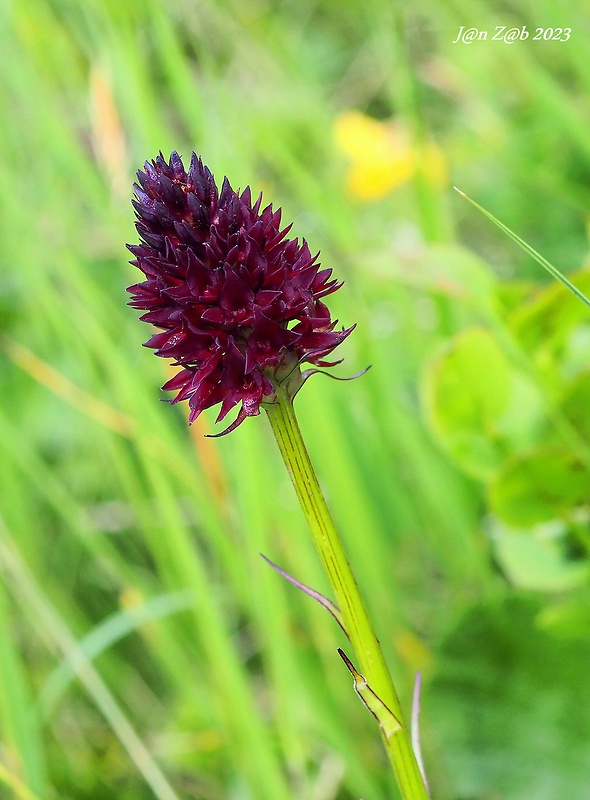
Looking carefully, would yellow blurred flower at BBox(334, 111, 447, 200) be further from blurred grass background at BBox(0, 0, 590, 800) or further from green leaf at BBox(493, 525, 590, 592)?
green leaf at BBox(493, 525, 590, 592)

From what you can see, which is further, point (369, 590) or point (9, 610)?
point (9, 610)

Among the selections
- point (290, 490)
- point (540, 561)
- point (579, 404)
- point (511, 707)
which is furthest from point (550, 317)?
point (290, 490)

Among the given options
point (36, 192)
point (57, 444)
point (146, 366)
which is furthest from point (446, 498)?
point (36, 192)

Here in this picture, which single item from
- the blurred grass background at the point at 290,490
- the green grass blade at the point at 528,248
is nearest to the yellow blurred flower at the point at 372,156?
the blurred grass background at the point at 290,490

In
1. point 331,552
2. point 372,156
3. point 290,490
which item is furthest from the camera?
point 372,156

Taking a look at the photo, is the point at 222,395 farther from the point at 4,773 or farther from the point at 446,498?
the point at 446,498

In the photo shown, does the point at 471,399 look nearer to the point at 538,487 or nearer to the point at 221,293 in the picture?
the point at 538,487
